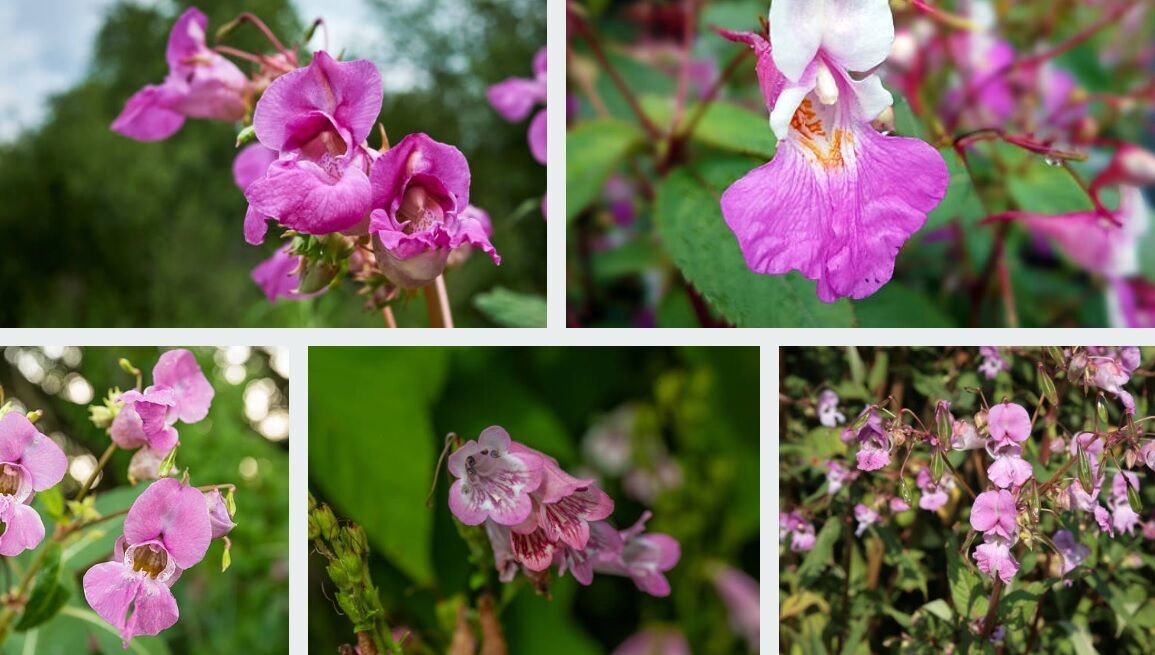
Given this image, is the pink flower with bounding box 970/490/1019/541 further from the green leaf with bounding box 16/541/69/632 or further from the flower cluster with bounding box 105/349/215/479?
the green leaf with bounding box 16/541/69/632

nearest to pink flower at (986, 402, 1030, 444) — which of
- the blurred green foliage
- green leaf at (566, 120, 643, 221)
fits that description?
the blurred green foliage

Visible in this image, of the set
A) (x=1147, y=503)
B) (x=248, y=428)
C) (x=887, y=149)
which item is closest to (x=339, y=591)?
(x=248, y=428)

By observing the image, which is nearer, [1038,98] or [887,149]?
[887,149]

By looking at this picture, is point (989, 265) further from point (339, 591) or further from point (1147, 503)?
point (339, 591)

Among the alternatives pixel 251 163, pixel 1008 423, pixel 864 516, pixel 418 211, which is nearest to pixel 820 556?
pixel 864 516

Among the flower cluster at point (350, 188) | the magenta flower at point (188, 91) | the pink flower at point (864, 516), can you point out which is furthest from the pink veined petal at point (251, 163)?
the pink flower at point (864, 516)

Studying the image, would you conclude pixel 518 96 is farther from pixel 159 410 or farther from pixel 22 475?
pixel 22 475
